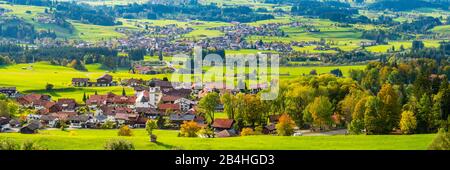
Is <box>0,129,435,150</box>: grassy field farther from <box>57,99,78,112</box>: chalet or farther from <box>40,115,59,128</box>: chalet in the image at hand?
<box>57,99,78,112</box>: chalet

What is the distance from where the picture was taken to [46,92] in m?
71.1

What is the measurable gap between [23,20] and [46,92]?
8458 cm

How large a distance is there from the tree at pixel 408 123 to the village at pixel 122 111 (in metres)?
9.88

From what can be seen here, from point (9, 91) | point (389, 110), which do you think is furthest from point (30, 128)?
point (9, 91)

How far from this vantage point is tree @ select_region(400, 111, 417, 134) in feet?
118

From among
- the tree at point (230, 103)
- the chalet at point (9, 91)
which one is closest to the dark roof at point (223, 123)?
the tree at point (230, 103)

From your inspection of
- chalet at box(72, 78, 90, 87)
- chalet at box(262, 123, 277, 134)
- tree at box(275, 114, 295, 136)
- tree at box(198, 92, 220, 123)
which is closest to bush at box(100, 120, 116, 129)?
tree at box(198, 92, 220, 123)

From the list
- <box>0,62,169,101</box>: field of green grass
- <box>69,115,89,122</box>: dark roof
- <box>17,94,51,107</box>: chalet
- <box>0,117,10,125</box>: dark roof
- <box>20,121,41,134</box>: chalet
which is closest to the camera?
<box>20,121,41,134</box>: chalet

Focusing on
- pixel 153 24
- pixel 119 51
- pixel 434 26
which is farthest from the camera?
pixel 153 24

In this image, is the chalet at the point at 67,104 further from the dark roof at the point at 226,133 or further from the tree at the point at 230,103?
the dark roof at the point at 226,133
